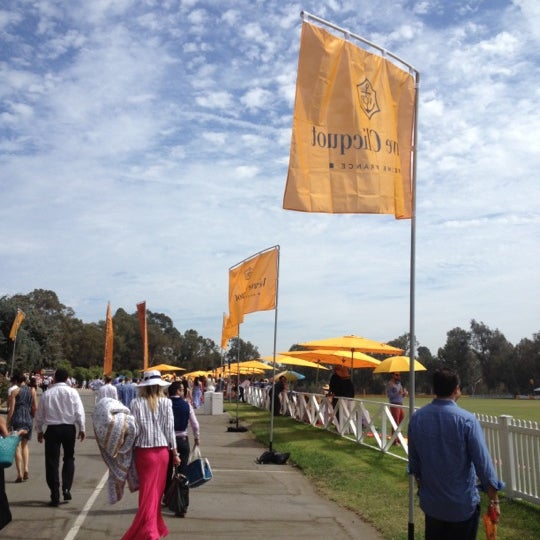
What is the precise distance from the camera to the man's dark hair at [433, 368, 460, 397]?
486cm

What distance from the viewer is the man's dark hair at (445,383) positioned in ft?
15.9

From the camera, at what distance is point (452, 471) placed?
15.4 ft

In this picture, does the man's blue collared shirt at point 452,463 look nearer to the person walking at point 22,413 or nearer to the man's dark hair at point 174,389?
the man's dark hair at point 174,389

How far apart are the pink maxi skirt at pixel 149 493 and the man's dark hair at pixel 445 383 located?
3.12 metres

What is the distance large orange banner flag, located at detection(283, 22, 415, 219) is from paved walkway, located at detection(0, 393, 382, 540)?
3547mm

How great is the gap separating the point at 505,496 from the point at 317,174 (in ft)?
18.0

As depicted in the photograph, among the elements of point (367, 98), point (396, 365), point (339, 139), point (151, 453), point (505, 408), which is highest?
point (367, 98)

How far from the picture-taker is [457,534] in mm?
4672

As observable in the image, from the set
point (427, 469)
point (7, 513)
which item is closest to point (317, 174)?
point (427, 469)

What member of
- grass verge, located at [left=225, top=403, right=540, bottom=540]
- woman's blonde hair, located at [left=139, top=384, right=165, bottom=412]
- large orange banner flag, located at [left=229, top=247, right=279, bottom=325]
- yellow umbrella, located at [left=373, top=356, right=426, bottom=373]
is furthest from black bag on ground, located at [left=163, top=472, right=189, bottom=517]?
yellow umbrella, located at [left=373, top=356, right=426, bottom=373]

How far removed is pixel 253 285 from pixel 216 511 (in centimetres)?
794

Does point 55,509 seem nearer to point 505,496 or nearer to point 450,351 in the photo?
point 505,496

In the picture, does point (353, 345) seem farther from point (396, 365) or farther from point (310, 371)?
point (310, 371)

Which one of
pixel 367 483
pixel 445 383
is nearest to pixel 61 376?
pixel 367 483
